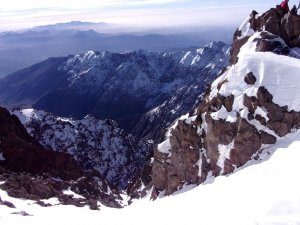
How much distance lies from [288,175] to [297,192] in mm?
4106

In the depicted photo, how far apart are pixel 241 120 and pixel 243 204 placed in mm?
22808

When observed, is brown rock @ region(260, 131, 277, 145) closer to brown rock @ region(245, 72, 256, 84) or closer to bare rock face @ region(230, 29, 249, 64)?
brown rock @ region(245, 72, 256, 84)

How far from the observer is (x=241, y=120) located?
62.2 meters

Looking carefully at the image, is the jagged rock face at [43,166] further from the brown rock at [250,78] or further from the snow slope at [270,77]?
the brown rock at [250,78]

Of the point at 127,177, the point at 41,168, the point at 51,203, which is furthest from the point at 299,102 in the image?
the point at 127,177

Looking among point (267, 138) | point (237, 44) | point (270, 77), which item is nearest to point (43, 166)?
point (237, 44)

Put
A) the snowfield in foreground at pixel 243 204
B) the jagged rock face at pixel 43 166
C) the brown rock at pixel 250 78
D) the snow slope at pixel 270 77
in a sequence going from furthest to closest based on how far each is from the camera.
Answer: the jagged rock face at pixel 43 166 → the brown rock at pixel 250 78 → the snow slope at pixel 270 77 → the snowfield in foreground at pixel 243 204

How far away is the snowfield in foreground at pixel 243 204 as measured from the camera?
37.8m

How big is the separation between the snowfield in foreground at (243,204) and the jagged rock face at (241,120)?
339 cm

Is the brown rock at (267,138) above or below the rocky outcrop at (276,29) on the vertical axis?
below

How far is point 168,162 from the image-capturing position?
278 ft

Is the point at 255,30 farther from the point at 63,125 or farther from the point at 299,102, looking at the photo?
the point at 63,125

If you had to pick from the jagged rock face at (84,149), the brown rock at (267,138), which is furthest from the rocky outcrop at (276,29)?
the jagged rock face at (84,149)

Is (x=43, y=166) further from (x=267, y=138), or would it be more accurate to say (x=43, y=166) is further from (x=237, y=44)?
(x=267, y=138)
